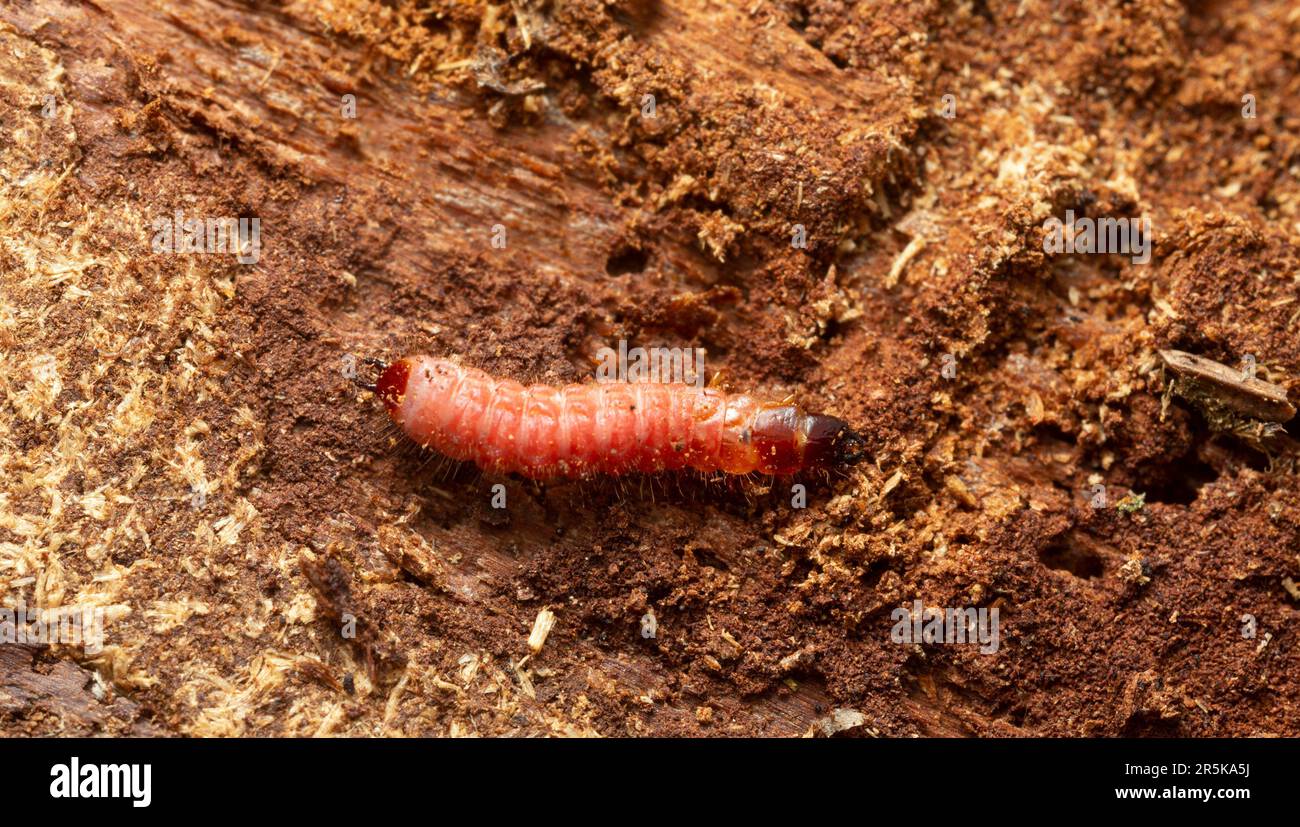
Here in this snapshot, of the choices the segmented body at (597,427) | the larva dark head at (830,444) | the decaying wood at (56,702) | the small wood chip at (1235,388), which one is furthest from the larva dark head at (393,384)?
the small wood chip at (1235,388)

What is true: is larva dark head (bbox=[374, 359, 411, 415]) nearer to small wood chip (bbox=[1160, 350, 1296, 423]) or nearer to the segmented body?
the segmented body

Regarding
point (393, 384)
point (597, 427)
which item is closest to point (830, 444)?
point (597, 427)

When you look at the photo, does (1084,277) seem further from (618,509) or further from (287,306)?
(287,306)

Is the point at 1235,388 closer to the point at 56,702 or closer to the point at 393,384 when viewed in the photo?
the point at 393,384

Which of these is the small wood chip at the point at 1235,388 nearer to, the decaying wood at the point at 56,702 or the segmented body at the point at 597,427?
the segmented body at the point at 597,427

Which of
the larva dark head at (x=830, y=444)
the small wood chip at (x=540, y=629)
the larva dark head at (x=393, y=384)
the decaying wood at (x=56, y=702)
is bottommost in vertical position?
the decaying wood at (x=56, y=702)

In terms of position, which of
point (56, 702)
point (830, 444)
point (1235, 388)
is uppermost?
point (1235, 388)

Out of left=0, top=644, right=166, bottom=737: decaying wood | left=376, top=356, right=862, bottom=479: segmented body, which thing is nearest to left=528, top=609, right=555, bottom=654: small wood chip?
left=376, top=356, right=862, bottom=479: segmented body
